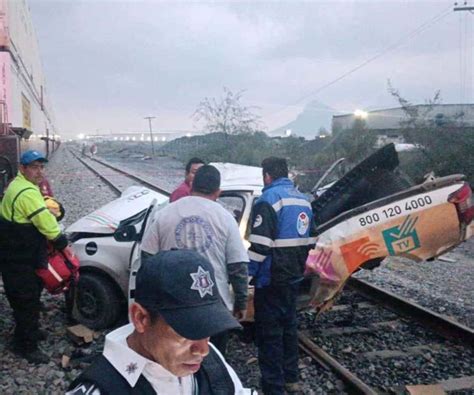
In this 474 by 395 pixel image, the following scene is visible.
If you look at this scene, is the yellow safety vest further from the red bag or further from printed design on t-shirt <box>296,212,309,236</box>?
printed design on t-shirt <box>296,212,309,236</box>

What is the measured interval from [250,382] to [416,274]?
4.57 meters

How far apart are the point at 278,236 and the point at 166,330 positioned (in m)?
2.68

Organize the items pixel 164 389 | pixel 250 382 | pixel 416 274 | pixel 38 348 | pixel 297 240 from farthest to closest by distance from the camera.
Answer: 1. pixel 416 274
2. pixel 38 348
3. pixel 250 382
4. pixel 297 240
5. pixel 164 389

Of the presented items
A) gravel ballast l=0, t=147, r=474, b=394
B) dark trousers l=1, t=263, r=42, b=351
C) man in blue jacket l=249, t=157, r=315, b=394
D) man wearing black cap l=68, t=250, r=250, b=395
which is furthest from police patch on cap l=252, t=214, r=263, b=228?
man wearing black cap l=68, t=250, r=250, b=395

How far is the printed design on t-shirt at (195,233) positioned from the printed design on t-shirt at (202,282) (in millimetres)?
2024

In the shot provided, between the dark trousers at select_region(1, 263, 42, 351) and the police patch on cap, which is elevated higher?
the police patch on cap

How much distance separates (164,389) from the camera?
1.39 m

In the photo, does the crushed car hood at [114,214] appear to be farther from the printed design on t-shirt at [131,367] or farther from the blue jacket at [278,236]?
the printed design on t-shirt at [131,367]

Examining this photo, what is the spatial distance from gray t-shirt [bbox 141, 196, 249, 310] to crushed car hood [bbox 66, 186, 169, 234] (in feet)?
6.37

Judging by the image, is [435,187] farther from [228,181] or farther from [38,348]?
[38,348]

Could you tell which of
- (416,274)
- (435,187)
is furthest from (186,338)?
(416,274)

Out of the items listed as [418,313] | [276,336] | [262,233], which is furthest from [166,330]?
[418,313]

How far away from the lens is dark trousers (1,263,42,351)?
4.41 metres

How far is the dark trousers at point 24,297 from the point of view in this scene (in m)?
4.41
